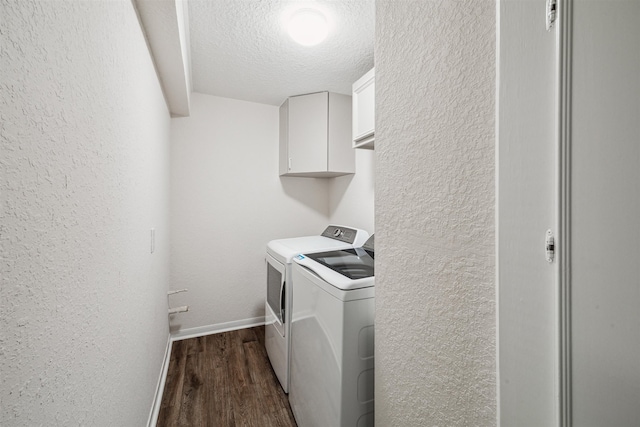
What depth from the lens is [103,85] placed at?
2.33 feet

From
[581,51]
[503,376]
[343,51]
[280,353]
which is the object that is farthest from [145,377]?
[343,51]

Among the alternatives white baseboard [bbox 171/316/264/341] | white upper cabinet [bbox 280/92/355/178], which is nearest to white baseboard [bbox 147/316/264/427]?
white baseboard [bbox 171/316/264/341]

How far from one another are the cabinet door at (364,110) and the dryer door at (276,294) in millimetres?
1003

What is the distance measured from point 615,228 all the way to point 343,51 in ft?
5.76

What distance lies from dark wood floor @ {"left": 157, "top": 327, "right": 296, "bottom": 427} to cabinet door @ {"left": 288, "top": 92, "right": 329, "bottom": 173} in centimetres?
164

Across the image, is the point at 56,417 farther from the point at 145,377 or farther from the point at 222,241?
the point at 222,241

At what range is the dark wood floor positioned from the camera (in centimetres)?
155

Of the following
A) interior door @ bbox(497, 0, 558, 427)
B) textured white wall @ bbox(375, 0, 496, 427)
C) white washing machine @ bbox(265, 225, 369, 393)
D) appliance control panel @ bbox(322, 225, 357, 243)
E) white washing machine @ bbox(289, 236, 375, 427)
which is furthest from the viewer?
appliance control panel @ bbox(322, 225, 357, 243)

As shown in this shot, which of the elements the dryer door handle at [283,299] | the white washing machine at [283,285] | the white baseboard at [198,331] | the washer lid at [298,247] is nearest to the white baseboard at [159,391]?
the white baseboard at [198,331]

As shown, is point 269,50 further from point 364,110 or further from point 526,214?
point 526,214

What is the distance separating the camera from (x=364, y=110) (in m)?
1.78

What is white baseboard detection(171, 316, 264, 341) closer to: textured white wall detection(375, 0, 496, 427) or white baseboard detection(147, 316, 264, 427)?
white baseboard detection(147, 316, 264, 427)

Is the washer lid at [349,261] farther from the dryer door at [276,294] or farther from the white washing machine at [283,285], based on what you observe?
the dryer door at [276,294]

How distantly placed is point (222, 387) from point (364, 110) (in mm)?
2079
